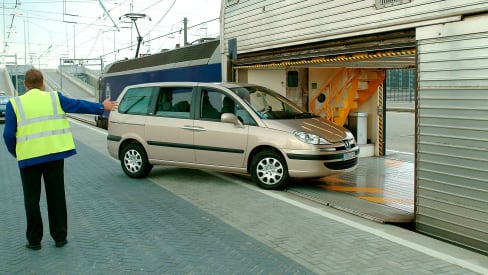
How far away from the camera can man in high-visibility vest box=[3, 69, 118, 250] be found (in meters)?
4.97

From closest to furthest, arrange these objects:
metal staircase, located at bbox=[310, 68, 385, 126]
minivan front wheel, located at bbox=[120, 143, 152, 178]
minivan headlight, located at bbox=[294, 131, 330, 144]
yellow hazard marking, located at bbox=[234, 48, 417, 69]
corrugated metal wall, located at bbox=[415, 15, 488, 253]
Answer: corrugated metal wall, located at bbox=[415, 15, 488, 253] < yellow hazard marking, located at bbox=[234, 48, 417, 69] < minivan headlight, located at bbox=[294, 131, 330, 144] < minivan front wheel, located at bbox=[120, 143, 152, 178] < metal staircase, located at bbox=[310, 68, 385, 126]

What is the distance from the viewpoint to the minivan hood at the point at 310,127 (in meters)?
7.87

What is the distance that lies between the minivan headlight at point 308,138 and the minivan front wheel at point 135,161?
117 inches

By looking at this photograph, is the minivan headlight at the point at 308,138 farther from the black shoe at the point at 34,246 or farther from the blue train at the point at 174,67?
the blue train at the point at 174,67

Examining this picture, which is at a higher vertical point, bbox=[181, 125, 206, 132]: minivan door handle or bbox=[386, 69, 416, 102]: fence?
bbox=[386, 69, 416, 102]: fence

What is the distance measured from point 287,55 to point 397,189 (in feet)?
11.5

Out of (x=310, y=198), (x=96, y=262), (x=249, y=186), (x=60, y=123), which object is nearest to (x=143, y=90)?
(x=249, y=186)

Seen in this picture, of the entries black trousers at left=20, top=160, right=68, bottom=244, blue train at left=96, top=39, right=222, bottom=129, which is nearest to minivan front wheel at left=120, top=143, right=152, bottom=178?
blue train at left=96, top=39, right=222, bottom=129

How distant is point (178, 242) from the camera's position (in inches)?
211

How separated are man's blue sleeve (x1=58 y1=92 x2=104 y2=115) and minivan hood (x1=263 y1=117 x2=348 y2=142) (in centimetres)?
319

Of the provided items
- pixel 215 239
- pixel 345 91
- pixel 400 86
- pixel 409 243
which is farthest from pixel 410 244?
pixel 400 86

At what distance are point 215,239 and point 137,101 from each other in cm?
458

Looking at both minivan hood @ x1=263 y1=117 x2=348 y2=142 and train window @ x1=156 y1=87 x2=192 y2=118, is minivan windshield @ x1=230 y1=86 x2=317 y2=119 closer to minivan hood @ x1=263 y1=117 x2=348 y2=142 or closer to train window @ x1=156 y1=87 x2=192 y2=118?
minivan hood @ x1=263 y1=117 x2=348 y2=142

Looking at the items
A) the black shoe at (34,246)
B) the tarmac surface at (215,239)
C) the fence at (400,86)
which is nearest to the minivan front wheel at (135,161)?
the tarmac surface at (215,239)
